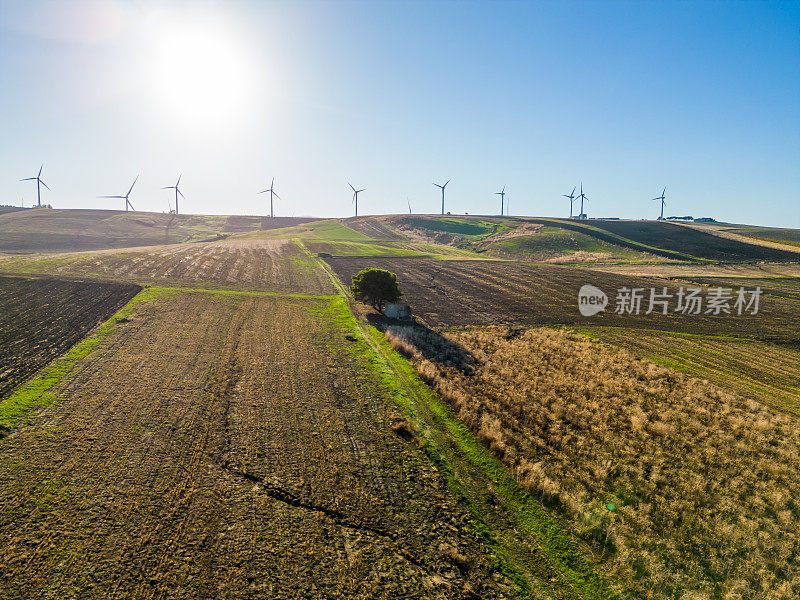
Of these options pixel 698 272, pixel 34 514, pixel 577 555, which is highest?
pixel 698 272

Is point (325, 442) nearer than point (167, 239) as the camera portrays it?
Yes

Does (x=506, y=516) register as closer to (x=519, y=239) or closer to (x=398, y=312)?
(x=398, y=312)

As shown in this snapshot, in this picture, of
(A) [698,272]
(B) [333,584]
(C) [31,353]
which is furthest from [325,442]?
(A) [698,272]

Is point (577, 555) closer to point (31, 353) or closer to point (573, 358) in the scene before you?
point (573, 358)

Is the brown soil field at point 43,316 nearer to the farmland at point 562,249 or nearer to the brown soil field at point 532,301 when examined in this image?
the brown soil field at point 532,301

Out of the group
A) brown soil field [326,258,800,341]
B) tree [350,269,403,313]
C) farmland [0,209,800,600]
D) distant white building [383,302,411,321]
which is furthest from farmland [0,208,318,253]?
distant white building [383,302,411,321]

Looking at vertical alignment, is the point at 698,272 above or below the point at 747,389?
above
